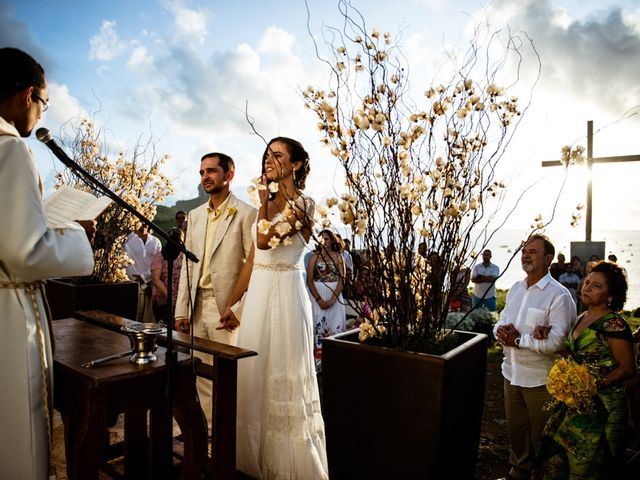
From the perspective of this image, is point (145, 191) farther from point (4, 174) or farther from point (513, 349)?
point (513, 349)

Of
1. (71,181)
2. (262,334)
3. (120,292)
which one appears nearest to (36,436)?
(262,334)

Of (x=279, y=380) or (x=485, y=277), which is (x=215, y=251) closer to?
(x=279, y=380)

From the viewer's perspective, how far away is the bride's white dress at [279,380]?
2.71 meters

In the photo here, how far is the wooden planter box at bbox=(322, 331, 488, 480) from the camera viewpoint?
1.85 metres

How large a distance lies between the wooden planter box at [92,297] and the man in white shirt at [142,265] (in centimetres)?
205

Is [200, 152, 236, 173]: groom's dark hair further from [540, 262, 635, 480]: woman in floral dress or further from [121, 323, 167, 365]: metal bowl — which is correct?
[540, 262, 635, 480]: woman in floral dress

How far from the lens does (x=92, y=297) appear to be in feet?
13.7

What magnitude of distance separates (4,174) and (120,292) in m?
2.90

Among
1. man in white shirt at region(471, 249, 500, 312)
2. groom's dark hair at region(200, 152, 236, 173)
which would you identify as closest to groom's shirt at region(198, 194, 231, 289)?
groom's dark hair at region(200, 152, 236, 173)

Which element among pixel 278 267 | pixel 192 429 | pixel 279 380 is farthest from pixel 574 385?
pixel 192 429

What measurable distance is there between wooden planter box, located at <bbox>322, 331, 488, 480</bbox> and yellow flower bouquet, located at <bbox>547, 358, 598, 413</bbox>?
771mm

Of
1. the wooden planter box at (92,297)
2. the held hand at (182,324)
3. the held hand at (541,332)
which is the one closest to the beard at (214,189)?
the held hand at (182,324)

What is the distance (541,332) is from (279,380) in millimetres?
1759

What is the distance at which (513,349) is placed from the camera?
3.25m
